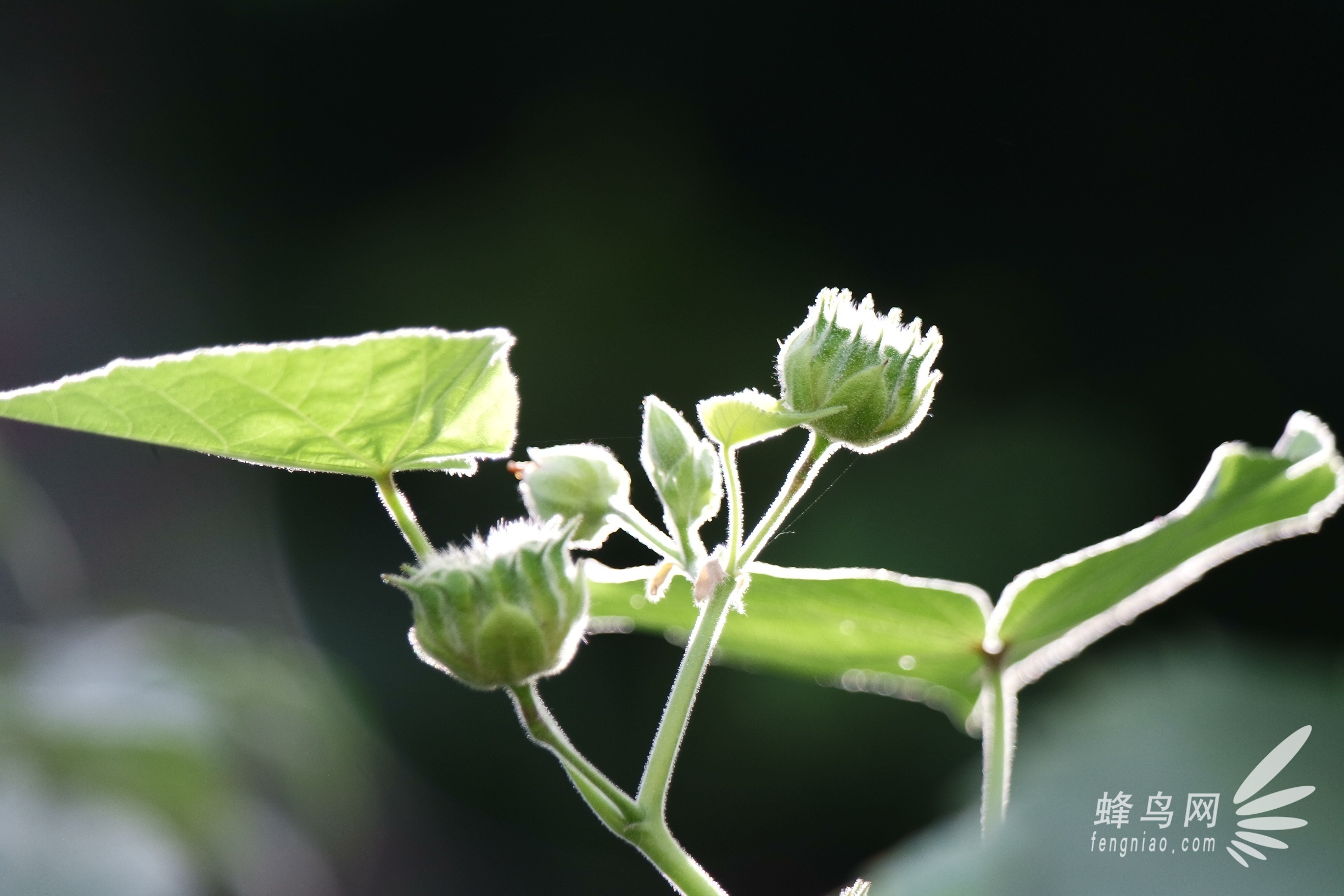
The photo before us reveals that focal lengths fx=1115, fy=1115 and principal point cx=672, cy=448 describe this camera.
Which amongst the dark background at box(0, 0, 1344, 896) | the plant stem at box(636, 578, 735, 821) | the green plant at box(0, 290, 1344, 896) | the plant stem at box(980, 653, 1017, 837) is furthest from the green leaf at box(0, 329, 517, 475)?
the dark background at box(0, 0, 1344, 896)

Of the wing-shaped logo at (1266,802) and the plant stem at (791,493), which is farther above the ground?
the plant stem at (791,493)

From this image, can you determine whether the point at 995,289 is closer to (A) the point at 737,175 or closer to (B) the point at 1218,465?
(A) the point at 737,175

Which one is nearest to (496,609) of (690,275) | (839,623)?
(839,623)

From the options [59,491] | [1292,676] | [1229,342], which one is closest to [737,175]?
[1229,342]

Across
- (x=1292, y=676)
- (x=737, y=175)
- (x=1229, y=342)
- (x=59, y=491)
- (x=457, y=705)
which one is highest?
(x=737, y=175)

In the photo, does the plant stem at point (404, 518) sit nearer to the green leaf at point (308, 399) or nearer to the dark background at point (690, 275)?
the green leaf at point (308, 399)

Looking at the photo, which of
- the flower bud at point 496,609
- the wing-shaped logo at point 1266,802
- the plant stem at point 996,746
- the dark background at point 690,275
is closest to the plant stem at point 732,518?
the flower bud at point 496,609
